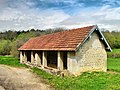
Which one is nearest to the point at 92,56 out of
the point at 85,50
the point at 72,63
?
the point at 85,50

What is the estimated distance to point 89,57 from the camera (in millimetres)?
20328

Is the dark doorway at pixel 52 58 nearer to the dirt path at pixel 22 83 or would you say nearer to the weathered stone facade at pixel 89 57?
the weathered stone facade at pixel 89 57

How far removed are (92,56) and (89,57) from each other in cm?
43

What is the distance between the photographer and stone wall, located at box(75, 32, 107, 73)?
64.6 feet

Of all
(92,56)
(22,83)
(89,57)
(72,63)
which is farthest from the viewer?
(92,56)

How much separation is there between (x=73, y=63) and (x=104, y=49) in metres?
3.96

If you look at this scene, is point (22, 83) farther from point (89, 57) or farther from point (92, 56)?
point (92, 56)

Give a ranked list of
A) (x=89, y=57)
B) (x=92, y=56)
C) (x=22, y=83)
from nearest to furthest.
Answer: (x=22, y=83)
(x=89, y=57)
(x=92, y=56)

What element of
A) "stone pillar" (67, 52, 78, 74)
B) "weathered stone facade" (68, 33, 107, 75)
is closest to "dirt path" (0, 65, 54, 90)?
"stone pillar" (67, 52, 78, 74)

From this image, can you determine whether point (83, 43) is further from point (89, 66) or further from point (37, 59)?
point (37, 59)

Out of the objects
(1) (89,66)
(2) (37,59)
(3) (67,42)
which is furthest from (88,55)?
(2) (37,59)

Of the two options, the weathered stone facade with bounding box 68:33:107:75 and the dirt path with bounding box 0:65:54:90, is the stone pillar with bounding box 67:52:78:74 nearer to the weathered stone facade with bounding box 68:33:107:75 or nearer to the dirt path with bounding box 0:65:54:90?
the weathered stone facade with bounding box 68:33:107:75

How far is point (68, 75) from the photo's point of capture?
20078 millimetres

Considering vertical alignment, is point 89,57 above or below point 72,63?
above
